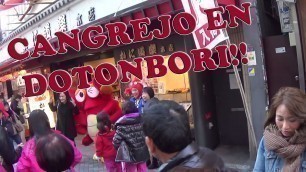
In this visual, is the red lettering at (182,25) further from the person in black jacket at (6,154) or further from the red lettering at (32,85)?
the person in black jacket at (6,154)

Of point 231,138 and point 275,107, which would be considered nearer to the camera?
point 275,107

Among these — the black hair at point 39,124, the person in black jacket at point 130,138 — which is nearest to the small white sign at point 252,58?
the person in black jacket at point 130,138

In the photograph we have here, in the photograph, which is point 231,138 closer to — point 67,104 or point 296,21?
point 296,21

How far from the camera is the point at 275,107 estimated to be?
3.02 meters

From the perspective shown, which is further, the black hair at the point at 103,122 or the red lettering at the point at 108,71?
the black hair at the point at 103,122

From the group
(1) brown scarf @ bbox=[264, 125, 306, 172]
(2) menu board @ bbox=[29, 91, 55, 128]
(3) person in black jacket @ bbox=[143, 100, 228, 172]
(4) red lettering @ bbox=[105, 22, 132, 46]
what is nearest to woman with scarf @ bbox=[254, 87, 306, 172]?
(1) brown scarf @ bbox=[264, 125, 306, 172]

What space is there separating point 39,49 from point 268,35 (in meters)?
4.82

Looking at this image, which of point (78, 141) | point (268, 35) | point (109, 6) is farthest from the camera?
point (78, 141)

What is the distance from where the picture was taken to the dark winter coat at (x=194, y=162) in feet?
7.11

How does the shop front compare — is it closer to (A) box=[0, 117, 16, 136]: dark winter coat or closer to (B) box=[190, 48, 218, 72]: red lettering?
(B) box=[190, 48, 218, 72]: red lettering

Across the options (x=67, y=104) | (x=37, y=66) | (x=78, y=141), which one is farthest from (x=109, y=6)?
(x=37, y=66)

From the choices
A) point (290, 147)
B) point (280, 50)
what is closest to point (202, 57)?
point (280, 50)

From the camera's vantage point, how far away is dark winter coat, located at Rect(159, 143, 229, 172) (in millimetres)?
2166

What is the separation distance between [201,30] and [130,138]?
218cm
